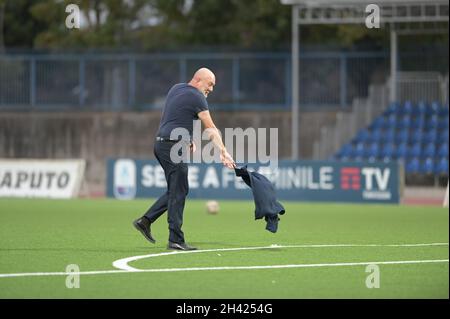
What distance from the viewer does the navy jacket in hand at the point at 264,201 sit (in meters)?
14.2

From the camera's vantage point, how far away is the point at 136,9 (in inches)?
1834

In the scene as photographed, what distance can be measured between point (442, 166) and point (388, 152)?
170 centimetres

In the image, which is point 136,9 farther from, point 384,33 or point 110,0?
point 384,33

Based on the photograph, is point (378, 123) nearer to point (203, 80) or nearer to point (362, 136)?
point (362, 136)

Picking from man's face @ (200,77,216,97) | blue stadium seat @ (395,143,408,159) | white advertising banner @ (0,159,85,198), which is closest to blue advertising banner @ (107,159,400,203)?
white advertising banner @ (0,159,85,198)

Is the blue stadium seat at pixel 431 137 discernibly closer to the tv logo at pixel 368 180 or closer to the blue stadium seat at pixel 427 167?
the blue stadium seat at pixel 427 167

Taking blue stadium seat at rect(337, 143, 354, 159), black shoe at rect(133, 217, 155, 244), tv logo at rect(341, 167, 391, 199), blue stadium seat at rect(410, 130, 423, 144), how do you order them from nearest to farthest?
1. black shoe at rect(133, 217, 155, 244)
2. tv logo at rect(341, 167, 391, 199)
3. blue stadium seat at rect(337, 143, 354, 159)
4. blue stadium seat at rect(410, 130, 423, 144)

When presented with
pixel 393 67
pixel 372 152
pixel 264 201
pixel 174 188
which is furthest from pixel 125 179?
pixel 174 188

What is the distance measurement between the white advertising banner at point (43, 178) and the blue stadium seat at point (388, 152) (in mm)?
8740

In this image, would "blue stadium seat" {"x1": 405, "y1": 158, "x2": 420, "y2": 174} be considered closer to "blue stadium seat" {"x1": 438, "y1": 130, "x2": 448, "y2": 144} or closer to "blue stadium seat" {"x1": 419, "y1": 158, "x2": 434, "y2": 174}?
"blue stadium seat" {"x1": 419, "y1": 158, "x2": 434, "y2": 174}

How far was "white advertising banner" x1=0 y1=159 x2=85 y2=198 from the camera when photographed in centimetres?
3011

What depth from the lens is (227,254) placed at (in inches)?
533

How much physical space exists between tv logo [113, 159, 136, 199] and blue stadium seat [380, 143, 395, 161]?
7.47 m
